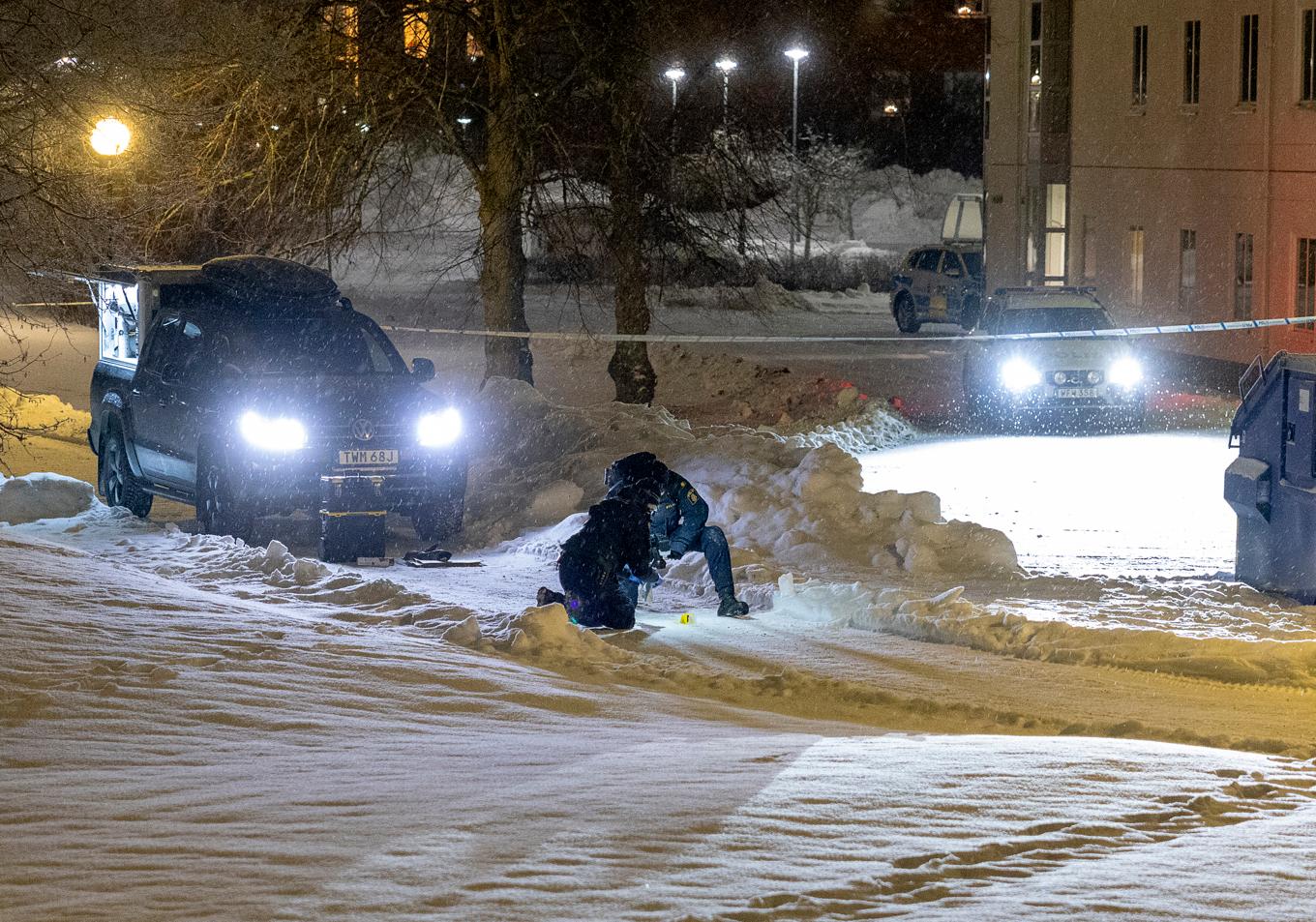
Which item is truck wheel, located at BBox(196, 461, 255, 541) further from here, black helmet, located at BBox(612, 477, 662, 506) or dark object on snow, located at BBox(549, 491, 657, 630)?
black helmet, located at BBox(612, 477, 662, 506)

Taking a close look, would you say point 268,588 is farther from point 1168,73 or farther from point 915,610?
point 1168,73

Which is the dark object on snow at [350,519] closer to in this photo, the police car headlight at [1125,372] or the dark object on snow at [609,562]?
the dark object on snow at [609,562]

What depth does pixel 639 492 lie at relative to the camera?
418 inches

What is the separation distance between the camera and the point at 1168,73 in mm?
33094

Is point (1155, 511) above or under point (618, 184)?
under

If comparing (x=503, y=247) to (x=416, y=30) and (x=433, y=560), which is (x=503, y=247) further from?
(x=433, y=560)

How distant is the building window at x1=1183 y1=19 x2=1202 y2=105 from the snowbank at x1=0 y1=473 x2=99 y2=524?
23.3 meters

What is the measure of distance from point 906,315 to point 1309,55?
40.9ft

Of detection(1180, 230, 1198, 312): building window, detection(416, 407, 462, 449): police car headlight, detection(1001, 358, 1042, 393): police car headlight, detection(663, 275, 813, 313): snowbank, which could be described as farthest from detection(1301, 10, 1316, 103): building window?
detection(416, 407, 462, 449): police car headlight

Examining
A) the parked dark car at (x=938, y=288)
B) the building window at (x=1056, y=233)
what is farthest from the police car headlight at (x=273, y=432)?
the building window at (x=1056, y=233)

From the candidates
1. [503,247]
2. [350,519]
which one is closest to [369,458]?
[350,519]

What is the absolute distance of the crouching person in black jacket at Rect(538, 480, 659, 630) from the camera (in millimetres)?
10461

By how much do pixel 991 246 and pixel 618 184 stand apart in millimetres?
21578

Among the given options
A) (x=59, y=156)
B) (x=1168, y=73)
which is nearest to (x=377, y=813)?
(x=59, y=156)
